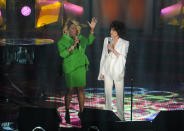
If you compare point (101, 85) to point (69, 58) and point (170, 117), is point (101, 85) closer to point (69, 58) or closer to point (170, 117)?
point (69, 58)

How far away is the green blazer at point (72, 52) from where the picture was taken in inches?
162

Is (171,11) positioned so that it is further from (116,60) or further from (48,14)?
(48,14)

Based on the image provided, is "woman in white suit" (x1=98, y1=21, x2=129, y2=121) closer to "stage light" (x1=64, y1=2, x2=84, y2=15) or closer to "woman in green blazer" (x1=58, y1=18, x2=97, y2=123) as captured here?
"woman in green blazer" (x1=58, y1=18, x2=97, y2=123)

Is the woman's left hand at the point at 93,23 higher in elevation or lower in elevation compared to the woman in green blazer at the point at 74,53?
higher

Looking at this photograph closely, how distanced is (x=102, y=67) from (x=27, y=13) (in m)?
1.18

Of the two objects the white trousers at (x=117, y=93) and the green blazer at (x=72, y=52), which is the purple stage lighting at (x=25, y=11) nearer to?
the green blazer at (x=72, y=52)

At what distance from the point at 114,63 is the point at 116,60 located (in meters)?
0.04

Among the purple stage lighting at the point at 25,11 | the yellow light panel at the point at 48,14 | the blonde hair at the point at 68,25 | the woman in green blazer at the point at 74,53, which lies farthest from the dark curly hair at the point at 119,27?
the purple stage lighting at the point at 25,11

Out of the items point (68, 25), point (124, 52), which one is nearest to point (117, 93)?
point (124, 52)

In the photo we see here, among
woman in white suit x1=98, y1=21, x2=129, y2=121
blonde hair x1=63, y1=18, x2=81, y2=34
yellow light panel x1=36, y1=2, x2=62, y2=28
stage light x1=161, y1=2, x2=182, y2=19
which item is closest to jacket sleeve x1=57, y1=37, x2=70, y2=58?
blonde hair x1=63, y1=18, x2=81, y2=34

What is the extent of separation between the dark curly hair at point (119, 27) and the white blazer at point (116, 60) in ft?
0.36

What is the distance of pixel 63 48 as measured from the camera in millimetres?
4133

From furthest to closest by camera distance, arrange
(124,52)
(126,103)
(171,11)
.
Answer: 1. (126,103)
2. (171,11)
3. (124,52)

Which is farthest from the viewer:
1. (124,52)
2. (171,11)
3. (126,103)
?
(126,103)
